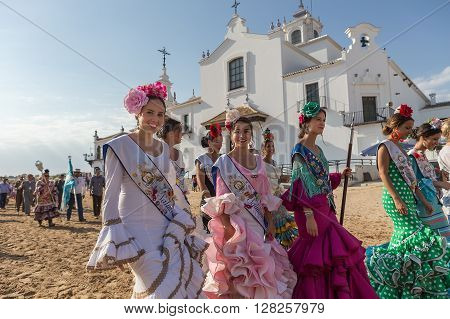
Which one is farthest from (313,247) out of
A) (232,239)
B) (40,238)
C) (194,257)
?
(40,238)

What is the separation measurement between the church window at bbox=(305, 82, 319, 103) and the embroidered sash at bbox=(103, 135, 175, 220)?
23658mm

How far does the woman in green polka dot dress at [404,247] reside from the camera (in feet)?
10.6

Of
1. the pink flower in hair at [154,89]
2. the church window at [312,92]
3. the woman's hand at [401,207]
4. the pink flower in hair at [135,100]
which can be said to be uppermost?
the church window at [312,92]

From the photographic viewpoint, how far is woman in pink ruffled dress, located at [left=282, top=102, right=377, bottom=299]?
303 centimetres

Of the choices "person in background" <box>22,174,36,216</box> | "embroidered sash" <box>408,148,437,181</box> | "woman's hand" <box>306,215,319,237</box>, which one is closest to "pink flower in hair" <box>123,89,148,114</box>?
"woman's hand" <box>306,215,319,237</box>

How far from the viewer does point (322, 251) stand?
3.10m

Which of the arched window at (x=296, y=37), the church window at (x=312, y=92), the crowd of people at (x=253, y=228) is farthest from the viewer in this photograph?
the arched window at (x=296, y=37)

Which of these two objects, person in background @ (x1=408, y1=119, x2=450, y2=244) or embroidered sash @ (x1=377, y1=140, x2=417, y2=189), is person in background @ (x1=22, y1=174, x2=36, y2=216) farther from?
embroidered sash @ (x1=377, y1=140, x2=417, y2=189)

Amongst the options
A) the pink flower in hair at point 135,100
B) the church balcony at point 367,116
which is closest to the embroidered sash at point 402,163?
the pink flower in hair at point 135,100

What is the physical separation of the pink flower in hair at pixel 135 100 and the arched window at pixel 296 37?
36.1 metres

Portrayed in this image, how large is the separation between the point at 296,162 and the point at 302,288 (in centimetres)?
120

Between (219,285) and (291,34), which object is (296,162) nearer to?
(219,285)

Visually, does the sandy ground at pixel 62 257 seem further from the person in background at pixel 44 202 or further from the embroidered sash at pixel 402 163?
the embroidered sash at pixel 402 163
